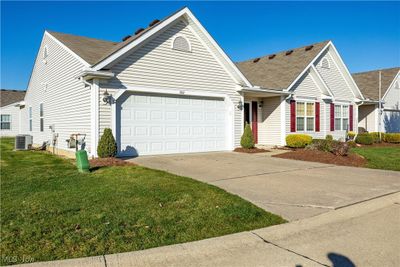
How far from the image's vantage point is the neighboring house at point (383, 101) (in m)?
24.9

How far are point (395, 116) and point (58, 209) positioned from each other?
95.6 ft

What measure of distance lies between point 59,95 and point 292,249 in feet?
44.6

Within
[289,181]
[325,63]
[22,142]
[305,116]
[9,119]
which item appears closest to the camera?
[289,181]

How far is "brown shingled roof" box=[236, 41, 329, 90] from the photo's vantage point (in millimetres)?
18031

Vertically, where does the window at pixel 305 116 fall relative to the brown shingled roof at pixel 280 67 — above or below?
below

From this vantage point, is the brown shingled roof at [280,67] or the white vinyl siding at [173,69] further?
the brown shingled roof at [280,67]

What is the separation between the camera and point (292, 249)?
3873mm

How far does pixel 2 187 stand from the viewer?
7098 mm

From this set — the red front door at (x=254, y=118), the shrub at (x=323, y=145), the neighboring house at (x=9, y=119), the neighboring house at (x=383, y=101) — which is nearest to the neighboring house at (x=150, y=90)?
the red front door at (x=254, y=118)

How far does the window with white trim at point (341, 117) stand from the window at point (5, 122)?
1262 inches

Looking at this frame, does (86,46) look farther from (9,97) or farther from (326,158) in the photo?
(9,97)

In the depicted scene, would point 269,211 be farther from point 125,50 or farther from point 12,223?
point 125,50

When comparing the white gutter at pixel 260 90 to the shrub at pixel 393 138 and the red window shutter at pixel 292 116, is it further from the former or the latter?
the shrub at pixel 393 138

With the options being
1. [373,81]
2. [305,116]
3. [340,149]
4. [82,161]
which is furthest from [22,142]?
[373,81]
